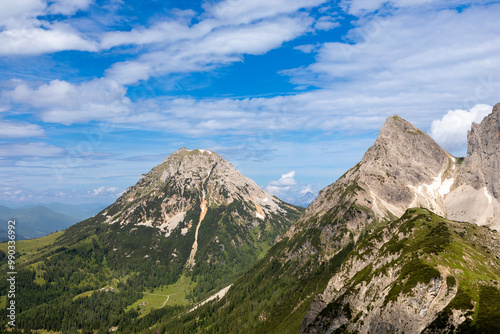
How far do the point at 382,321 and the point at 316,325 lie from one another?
46.1 metres

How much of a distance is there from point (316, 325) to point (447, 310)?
75.4 metres

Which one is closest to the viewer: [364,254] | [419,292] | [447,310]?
[447,310]

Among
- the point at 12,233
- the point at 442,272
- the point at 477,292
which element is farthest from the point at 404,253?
the point at 12,233

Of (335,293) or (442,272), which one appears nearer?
(442,272)

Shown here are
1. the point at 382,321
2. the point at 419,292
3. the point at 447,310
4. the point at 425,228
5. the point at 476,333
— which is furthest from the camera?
the point at 425,228

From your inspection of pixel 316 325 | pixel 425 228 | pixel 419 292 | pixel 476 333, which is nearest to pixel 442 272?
pixel 419 292

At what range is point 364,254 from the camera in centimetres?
19950

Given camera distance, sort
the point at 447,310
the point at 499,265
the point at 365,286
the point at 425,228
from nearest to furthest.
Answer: the point at 447,310, the point at 499,265, the point at 365,286, the point at 425,228

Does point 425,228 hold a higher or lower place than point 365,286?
higher

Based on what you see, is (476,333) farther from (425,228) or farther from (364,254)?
(364,254)

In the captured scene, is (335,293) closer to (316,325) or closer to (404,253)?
(316,325)

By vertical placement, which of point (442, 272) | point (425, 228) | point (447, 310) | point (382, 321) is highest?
point (425, 228)

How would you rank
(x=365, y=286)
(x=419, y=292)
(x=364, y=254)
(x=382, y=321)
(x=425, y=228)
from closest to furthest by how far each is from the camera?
(x=419, y=292)
(x=382, y=321)
(x=365, y=286)
(x=425, y=228)
(x=364, y=254)

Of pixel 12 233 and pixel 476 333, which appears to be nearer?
pixel 476 333
